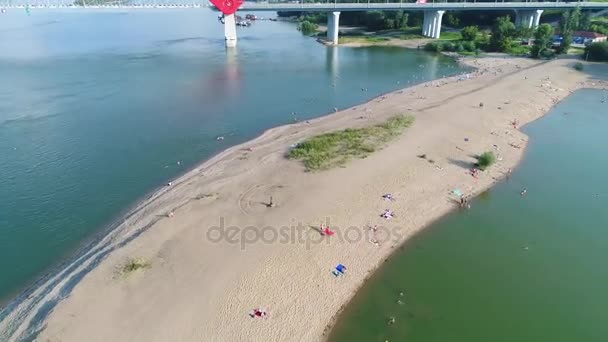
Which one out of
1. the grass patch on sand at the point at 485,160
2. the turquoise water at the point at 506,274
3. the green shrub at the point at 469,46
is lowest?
the turquoise water at the point at 506,274

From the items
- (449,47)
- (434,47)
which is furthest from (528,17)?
(434,47)

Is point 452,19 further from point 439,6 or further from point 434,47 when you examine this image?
point 434,47

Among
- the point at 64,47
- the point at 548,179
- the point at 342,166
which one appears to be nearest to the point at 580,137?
the point at 548,179

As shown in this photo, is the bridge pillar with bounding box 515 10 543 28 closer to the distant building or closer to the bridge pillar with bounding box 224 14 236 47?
the distant building

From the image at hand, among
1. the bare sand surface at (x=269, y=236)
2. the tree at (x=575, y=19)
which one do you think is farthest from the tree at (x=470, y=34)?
the bare sand surface at (x=269, y=236)

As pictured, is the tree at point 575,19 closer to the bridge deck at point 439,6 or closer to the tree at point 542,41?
the bridge deck at point 439,6

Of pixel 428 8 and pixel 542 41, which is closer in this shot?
pixel 542 41

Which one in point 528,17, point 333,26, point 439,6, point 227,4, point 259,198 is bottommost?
point 259,198

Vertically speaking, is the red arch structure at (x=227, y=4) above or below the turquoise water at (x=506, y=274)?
above
